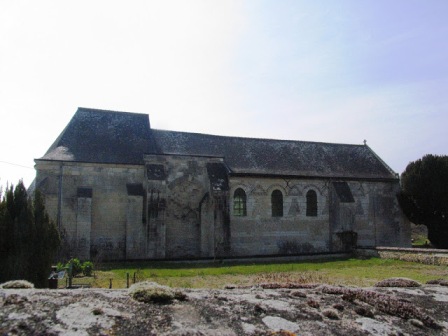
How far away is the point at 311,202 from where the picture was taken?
85.4 feet

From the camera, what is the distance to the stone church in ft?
69.4

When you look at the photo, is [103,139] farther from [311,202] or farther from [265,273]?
[311,202]

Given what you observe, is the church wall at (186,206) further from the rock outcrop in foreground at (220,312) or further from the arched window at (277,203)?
the rock outcrop in foreground at (220,312)

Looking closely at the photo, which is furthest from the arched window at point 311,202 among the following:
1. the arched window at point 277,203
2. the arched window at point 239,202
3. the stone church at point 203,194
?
the arched window at point 239,202

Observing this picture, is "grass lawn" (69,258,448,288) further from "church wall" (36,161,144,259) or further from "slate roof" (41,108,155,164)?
"slate roof" (41,108,155,164)

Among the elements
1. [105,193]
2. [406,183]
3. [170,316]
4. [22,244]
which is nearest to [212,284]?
[22,244]

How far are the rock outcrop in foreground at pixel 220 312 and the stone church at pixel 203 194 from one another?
16.5 meters

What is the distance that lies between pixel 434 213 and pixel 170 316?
27907 mm

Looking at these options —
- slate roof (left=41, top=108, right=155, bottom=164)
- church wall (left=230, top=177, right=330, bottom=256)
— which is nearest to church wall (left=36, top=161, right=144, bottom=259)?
slate roof (left=41, top=108, right=155, bottom=164)

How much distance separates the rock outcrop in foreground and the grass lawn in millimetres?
7526

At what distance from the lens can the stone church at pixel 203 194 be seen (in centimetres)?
2116

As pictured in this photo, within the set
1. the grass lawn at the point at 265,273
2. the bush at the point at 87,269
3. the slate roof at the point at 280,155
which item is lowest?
the grass lawn at the point at 265,273

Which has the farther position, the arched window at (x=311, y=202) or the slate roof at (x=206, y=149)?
the arched window at (x=311, y=202)

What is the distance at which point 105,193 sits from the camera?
21.8m
